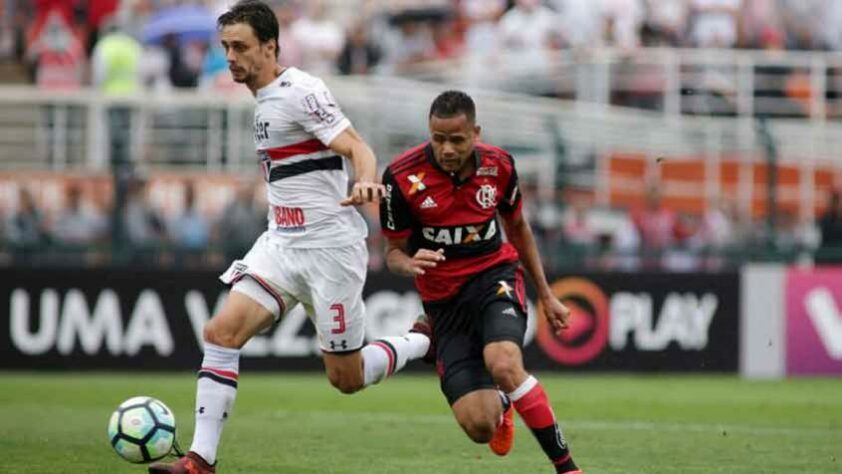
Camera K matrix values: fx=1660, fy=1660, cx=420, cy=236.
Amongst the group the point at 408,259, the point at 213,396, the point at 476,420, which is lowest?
the point at 476,420

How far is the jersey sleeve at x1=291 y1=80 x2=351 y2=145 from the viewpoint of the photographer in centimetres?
901

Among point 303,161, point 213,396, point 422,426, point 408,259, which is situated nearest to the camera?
point 213,396

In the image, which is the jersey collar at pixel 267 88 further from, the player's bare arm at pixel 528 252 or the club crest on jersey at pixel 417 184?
the player's bare arm at pixel 528 252

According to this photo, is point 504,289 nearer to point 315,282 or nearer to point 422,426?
point 315,282

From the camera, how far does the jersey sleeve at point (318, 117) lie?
9008 millimetres

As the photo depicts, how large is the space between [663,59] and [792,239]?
3.33m

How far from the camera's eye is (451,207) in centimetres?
913

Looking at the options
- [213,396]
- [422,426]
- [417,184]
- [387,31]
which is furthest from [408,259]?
[387,31]

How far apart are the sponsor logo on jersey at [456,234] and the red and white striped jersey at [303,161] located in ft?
1.44

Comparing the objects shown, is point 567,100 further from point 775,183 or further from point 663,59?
point 775,183

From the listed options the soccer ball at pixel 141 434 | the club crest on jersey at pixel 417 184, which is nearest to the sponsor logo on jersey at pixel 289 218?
the club crest on jersey at pixel 417 184

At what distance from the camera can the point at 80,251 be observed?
61.6 ft

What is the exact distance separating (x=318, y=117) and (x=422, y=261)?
3.38 feet

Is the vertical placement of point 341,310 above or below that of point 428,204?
below
